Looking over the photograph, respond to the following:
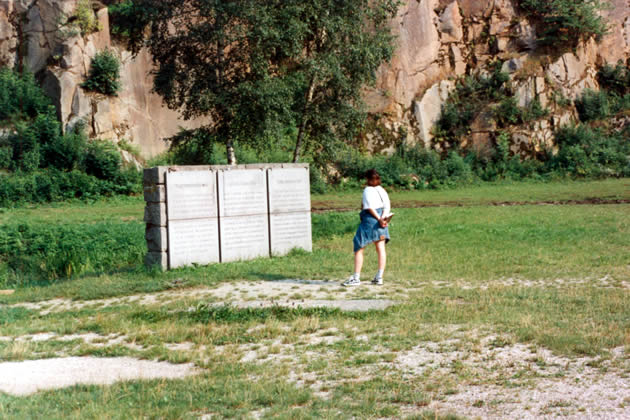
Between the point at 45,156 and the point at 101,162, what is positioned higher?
the point at 45,156

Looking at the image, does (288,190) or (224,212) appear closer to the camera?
(224,212)

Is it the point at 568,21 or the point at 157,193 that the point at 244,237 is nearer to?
the point at 157,193

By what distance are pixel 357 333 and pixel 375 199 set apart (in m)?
4.60

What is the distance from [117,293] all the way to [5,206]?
22.4m

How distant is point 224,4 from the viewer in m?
25.2

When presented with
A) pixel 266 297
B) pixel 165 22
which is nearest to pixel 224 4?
pixel 165 22

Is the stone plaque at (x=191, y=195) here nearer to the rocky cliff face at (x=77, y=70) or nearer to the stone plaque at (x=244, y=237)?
the stone plaque at (x=244, y=237)

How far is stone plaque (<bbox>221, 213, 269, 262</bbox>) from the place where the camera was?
16.6 metres

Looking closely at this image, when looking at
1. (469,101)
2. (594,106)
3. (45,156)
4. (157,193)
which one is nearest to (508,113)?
(469,101)

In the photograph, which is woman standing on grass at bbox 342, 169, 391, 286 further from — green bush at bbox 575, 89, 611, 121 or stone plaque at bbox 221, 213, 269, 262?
green bush at bbox 575, 89, 611, 121

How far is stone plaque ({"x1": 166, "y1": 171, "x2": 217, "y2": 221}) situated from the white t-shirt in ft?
14.7

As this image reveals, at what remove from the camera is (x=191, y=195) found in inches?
628

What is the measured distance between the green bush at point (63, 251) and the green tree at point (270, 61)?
6515 millimetres

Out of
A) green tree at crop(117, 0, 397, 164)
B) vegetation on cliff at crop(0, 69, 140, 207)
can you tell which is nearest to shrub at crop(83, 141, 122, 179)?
vegetation on cliff at crop(0, 69, 140, 207)
